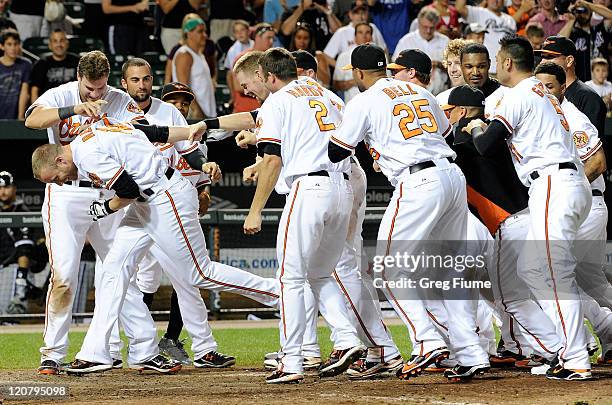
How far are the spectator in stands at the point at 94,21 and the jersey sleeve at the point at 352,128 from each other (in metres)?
8.67

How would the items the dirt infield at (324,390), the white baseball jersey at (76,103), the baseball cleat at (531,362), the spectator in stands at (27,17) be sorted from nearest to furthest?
the dirt infield at (324,390)
the baseball cleat at (531,362)
the white baseball jersey at (76,103)
the spectator in stands at (27,17)

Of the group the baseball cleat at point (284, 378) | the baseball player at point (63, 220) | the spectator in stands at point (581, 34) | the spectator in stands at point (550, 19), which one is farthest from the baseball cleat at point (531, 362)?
the spectator in stands at point (550, 19)

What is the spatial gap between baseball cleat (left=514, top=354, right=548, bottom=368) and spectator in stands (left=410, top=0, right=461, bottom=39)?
268 inches

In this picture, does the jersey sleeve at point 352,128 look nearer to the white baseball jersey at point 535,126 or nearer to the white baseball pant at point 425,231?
the white baseball pant at point 425,231

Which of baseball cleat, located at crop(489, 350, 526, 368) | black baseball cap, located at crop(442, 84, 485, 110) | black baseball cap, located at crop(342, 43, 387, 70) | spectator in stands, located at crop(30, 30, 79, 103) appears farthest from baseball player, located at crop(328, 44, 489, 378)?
spectator in stands, located at crop(30, 30, 79, 103)

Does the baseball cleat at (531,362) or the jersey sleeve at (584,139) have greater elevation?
the jersey sleeve at (584,139)

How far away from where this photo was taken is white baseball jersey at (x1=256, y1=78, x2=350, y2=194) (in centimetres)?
630

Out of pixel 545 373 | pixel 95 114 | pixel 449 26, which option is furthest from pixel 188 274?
pixel 449 26

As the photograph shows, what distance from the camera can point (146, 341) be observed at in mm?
7223

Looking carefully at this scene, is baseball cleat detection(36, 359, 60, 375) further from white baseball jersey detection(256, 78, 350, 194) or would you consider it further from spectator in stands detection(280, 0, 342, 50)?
spectator in stands detection(280, 0, 342, 50)

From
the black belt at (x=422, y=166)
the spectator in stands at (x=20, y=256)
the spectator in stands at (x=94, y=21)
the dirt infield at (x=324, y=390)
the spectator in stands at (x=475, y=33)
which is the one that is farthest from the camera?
the spectator in stands at (x=94, y=21)

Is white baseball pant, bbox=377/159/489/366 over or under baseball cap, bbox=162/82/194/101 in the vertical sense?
under

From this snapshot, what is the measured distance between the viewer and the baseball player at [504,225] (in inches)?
264

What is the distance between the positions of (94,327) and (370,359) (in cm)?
178
